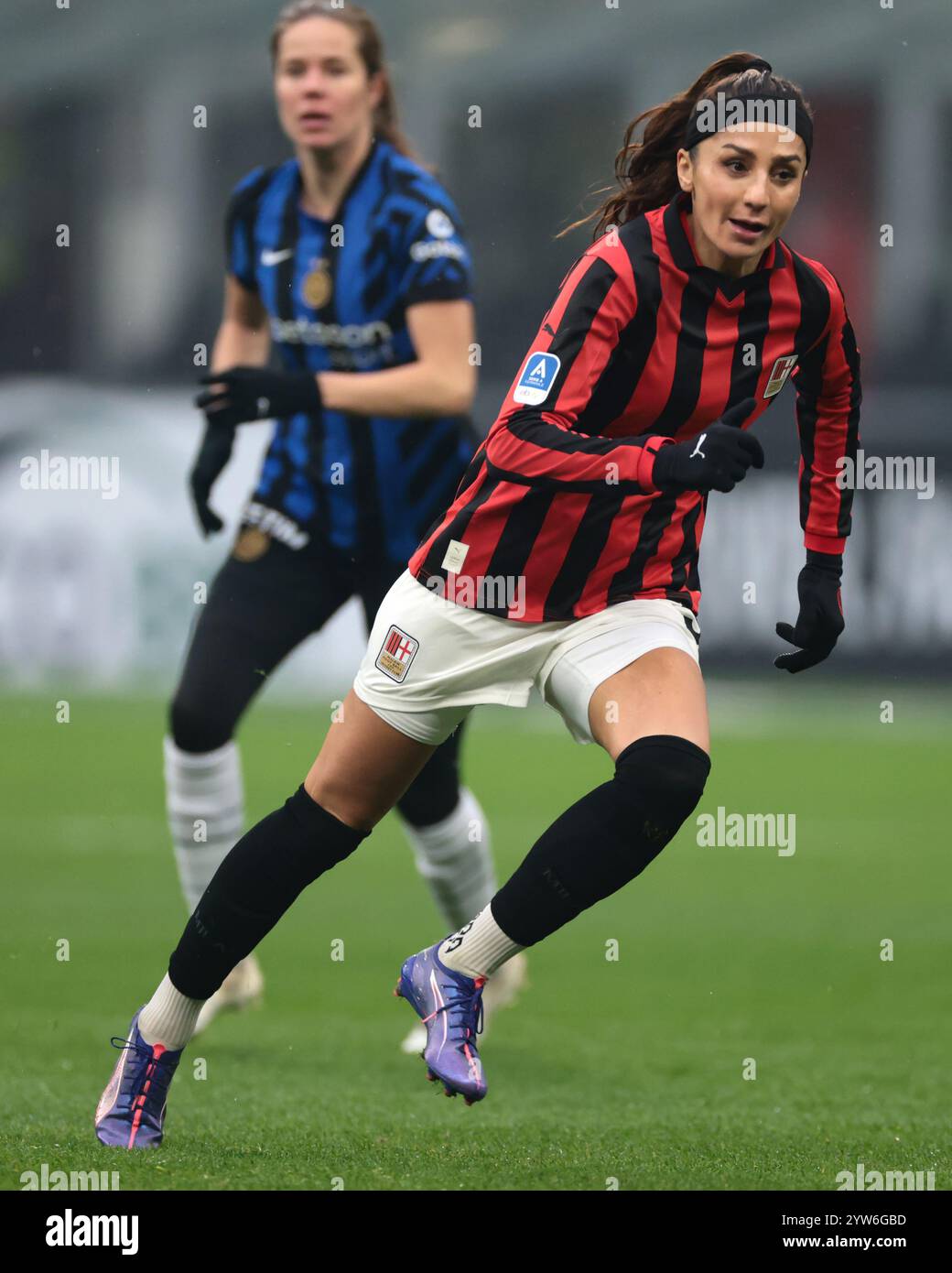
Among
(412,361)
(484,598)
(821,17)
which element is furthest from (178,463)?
(484,598)

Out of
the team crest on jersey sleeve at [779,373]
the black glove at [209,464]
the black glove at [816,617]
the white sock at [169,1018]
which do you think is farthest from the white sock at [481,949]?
the black glove at [209,464]

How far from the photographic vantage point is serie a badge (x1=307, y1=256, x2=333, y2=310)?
4.79 meters

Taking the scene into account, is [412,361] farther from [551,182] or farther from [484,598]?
[551,182]

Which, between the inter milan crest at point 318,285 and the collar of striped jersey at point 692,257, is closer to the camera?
the collar of striped jersey at point 692,257

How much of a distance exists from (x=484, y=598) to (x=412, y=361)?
1465 millimetres

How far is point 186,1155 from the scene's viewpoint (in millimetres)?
3428

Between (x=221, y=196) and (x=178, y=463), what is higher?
(x=221, y=196)

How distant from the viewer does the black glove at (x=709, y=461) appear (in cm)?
306

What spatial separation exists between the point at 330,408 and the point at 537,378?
1.42 metres

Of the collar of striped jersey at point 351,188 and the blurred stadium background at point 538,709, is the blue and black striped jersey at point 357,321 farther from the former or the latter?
the blurred stadium background at point 538,709

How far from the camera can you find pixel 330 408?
465 cm

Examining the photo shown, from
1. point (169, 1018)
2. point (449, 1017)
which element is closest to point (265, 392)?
point (169, 1018)

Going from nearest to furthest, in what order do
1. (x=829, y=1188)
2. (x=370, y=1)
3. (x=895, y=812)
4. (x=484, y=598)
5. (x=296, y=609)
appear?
(x=829, y=1188) < (x=484, y=598) < (x=296, y=609) < (x=895, y=812) < (x=370, y=1)

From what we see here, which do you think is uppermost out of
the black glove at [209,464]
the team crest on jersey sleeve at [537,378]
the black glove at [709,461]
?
the black glove at [209,464]
